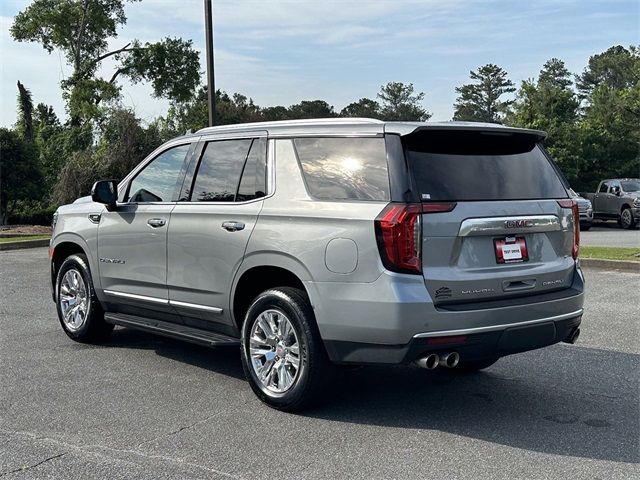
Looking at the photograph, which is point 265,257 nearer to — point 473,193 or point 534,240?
point 473,193

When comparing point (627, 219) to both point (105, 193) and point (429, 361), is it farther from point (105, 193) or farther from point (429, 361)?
point (429, 361)

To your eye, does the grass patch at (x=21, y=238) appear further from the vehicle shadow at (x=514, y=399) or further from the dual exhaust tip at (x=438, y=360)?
the dual exhaust tip at (x=438, y=360)

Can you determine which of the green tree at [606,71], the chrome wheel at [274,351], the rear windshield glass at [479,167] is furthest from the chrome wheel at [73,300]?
the green tree at [606,71]

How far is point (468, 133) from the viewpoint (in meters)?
4.99

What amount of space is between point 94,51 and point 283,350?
4177 cm

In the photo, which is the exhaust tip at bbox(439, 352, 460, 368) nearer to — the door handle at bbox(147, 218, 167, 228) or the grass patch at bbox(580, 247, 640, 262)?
the door handle at bbox(147, 218, 167, 228)

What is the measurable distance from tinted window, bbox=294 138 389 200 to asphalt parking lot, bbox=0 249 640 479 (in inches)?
57.9

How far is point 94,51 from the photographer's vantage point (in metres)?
43.3

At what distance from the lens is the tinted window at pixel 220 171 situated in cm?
584

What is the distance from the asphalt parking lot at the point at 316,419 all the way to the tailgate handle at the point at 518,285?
87 centimetres

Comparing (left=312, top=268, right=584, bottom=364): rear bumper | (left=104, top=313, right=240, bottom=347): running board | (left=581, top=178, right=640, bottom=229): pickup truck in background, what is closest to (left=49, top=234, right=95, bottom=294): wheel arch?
(left=104, top=313, right=240, bottom=347): running board

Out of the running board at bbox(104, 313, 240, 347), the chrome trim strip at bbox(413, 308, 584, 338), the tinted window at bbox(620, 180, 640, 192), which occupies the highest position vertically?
the chrome trim strip at bbox(413, 308, 584, 338)

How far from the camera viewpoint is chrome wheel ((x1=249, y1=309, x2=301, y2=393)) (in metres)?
5.14

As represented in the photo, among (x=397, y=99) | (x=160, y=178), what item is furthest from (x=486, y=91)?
(x=160, y=178)
